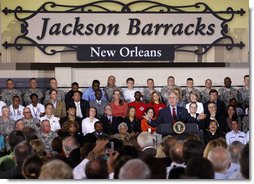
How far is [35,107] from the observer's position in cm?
1334

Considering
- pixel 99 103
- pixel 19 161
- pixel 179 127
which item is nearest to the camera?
pixel 19 161

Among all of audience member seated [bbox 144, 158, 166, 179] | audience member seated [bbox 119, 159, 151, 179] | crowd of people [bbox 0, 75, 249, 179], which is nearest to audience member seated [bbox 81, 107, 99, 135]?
crowd of people [bbox 0, 75, 249, 179]

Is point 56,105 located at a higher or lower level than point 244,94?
lower

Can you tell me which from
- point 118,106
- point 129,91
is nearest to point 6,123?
point 118,106

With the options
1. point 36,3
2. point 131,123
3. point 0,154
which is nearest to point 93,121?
point 131,123

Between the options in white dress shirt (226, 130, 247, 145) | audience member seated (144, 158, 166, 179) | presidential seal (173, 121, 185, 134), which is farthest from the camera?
white dress shirt (226, 130, 247, 145)

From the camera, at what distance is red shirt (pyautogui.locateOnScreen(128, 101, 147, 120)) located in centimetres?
1309

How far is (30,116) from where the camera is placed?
12953mm

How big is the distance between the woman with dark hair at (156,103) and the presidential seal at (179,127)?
49.9 inches

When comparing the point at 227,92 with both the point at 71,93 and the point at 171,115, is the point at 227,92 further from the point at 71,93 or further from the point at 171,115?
the point at 71,93

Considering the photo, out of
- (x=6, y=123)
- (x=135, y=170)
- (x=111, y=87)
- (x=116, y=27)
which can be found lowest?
(x=135, y=170)

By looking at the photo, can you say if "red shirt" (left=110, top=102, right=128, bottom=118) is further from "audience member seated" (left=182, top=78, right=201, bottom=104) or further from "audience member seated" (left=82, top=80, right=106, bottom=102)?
"audience member seated" (left=182, top=78, right=201, bottom=104)

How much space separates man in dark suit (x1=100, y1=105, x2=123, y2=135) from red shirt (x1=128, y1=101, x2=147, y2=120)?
319mm

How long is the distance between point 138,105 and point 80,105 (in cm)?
105
